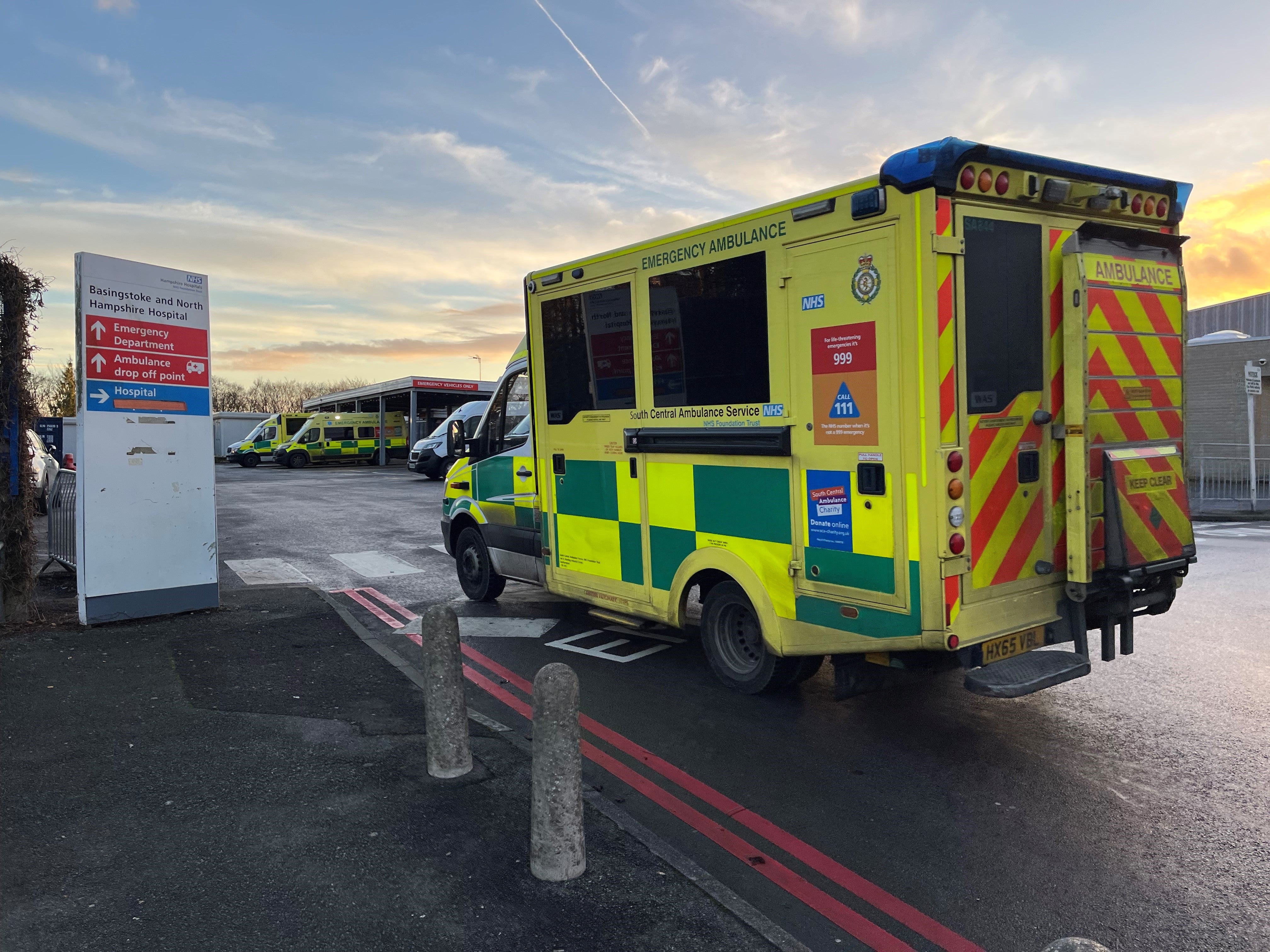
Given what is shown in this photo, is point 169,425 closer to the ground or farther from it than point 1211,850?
farther from it

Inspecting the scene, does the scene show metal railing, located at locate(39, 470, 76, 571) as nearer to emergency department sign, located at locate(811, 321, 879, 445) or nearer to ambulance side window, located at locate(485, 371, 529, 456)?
ambulance side window, located at locate(485, 371, 529, 456)

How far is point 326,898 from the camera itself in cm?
345

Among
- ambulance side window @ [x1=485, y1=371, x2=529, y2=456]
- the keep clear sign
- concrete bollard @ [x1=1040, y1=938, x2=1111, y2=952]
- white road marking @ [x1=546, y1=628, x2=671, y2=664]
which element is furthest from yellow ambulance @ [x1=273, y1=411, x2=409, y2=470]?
concrete bollard @ [x1=1040, y1=938, x2=1111, y2=952]

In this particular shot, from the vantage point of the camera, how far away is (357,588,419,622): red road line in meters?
8.65

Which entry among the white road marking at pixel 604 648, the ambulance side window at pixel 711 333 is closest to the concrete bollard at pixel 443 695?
the ambulance side window at pixel 711 333

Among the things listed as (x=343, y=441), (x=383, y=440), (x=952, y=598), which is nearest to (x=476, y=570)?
(x=952, y=598)

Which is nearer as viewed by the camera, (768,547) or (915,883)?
(915,883)

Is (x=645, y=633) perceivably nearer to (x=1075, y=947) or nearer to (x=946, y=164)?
(x=946, y=164)

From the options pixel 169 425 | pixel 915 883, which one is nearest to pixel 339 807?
pixel 915 883

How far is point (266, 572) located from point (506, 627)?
453 cm

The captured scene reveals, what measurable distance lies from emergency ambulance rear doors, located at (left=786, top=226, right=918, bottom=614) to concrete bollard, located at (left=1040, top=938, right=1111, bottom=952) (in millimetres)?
2446

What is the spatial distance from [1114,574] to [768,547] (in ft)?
6.19

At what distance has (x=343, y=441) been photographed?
41.3 meters

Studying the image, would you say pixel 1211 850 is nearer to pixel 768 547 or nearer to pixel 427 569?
pixel 768 547
